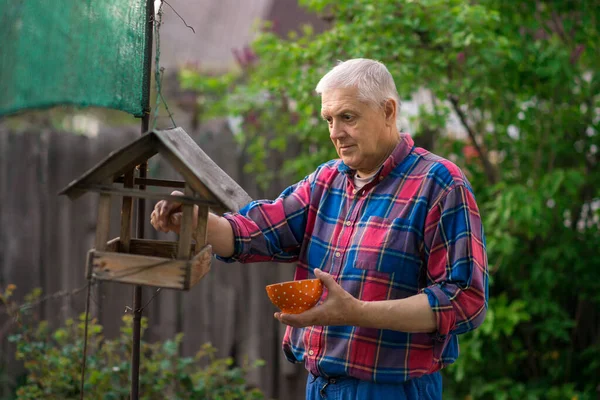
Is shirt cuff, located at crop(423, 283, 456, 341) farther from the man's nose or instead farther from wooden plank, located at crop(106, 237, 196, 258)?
wooden plank, located at crop(106, 237, 196, 258)

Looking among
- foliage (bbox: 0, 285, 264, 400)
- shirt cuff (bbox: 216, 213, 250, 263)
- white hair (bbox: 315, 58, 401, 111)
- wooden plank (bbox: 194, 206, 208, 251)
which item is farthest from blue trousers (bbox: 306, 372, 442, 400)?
foliage (bbox: 0, 285, 264, 400)

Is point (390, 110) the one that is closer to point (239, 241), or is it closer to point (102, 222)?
point (239, 241)

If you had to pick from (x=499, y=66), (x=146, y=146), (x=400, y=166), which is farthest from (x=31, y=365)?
(x=499, y=66)

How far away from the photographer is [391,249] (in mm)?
1857

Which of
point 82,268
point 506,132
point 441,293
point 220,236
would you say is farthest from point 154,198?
point 82,268

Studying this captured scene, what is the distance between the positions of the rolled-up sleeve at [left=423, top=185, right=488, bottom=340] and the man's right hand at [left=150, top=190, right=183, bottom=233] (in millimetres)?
678

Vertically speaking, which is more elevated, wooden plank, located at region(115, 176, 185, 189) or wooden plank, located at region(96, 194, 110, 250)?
wooden plank, located at region(115, 176, 185, 189)

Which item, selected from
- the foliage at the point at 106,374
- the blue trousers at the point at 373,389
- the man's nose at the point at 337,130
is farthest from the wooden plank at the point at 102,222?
the foliage at the point at 106,374

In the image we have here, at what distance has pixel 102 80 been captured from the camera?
1.97 meters

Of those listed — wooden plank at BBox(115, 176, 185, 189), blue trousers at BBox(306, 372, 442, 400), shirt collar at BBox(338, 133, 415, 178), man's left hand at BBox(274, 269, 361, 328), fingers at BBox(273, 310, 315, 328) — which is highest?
shirt collar at BBox(338, 133, 415, 178)

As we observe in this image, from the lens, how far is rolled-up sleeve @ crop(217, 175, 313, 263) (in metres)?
2.06

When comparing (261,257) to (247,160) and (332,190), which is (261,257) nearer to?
(332,190)

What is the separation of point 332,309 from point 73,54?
38.8 inches

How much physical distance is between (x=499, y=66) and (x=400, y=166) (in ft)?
5.41
